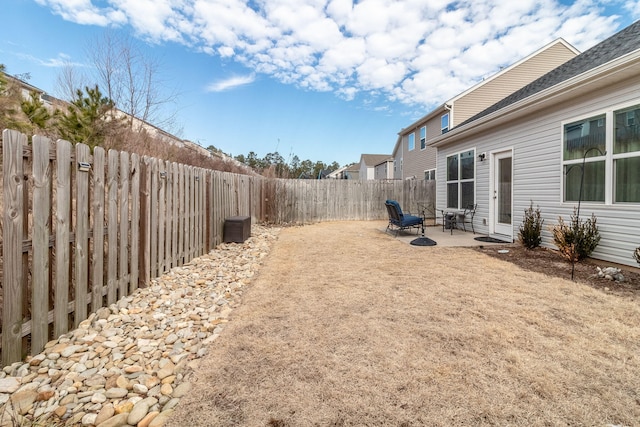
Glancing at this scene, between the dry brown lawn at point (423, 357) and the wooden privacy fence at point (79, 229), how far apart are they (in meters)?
1.28

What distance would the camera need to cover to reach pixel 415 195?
44.3 ft

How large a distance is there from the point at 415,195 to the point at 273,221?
6.78m

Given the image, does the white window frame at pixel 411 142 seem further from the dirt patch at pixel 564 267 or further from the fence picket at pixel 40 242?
the fence picket at pixel 40 242

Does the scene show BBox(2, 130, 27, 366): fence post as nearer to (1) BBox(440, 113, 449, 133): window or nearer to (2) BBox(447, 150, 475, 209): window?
(2) BBox(447, 150, 475, 209): window

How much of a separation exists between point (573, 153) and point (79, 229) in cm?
748

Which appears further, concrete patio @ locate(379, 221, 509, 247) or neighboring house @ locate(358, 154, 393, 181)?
neighboring house @ locate(358, 154, 393, 181)

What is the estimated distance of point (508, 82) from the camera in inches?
555

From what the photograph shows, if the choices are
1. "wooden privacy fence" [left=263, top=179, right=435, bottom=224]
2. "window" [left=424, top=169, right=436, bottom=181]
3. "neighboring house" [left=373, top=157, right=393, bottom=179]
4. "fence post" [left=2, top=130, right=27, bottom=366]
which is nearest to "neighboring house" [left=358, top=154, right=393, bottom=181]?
"neighboring house" [left=373, top=157, right=393, bottom=179]

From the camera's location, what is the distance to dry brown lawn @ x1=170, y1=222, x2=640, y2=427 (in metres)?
1.60

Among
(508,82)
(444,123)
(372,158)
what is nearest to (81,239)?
(444,123)

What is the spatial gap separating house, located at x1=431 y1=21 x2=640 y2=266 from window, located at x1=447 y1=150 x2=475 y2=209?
14cm

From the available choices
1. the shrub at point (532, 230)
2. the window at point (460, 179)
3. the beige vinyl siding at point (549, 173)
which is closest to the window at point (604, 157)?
the beige vinyl siding at point (549, 173)

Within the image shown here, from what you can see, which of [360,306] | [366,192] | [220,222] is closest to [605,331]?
[360,306]

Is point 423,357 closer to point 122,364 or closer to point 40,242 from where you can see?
point 122,364
